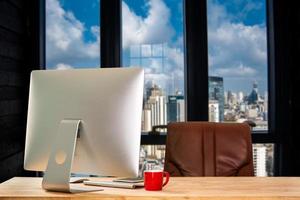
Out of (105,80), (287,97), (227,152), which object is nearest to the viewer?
(105,80)

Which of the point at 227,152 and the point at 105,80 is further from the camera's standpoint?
the point at 227,152

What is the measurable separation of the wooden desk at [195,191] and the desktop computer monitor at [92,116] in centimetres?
9

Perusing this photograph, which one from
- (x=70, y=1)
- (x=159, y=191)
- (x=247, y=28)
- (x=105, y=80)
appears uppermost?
(x=70, y=1)

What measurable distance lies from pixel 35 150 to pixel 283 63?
7.90 feet

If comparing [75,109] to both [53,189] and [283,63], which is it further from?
[283,63]

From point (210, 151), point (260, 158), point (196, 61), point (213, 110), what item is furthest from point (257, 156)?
point (210, 151)

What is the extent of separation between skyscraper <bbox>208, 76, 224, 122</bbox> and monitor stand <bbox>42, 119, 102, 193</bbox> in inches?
79.7

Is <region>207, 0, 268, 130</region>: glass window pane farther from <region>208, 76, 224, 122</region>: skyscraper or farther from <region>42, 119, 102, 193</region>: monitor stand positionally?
<region>42, 119, 102, 193</region>: monitor stand

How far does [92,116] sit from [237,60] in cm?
219

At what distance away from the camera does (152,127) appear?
3.39 m

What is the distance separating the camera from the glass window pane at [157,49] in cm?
340

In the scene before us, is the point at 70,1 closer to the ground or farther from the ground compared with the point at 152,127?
farther from the ground

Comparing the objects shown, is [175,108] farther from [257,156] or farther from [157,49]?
[257,156]

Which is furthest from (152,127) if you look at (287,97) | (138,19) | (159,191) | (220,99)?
(159,191)
